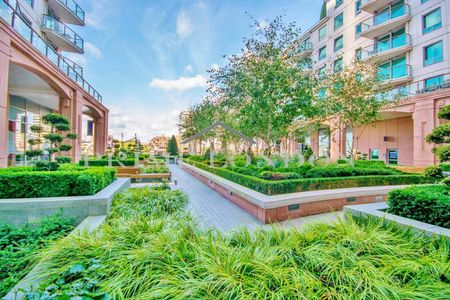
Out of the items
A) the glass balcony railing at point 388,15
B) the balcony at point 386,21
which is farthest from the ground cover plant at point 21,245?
the glass balcony railing at point 388,15

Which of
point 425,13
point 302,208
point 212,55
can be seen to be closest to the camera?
point 302,208

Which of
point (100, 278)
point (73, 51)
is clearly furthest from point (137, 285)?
point (73, 51)

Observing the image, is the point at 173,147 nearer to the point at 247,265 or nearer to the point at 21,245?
the point at 21,245

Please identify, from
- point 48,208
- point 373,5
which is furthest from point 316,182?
point 373,5

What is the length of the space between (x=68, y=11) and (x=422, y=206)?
21.8 m

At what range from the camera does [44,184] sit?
4863 millimetres

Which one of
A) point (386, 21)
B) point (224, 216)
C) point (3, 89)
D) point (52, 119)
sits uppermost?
point (386, 21)

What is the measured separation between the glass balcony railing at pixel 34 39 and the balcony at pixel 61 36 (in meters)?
1.83

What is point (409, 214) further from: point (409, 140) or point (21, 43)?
point (409, 140)

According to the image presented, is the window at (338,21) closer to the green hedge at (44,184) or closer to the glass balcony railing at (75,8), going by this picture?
the glass balcony railing at (75,8)

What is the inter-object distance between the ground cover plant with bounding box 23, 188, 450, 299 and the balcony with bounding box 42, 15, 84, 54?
16934 mm

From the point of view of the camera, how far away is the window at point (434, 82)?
48.5ft

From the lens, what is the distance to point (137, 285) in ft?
7.20

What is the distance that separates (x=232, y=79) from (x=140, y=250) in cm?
940
